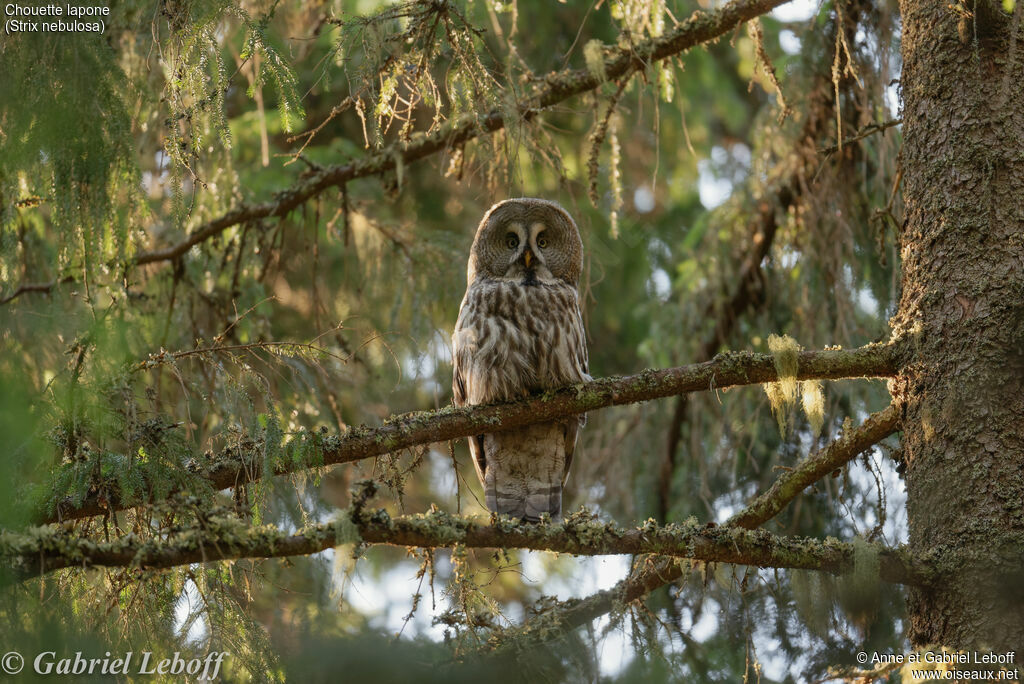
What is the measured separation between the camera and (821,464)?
379 cm

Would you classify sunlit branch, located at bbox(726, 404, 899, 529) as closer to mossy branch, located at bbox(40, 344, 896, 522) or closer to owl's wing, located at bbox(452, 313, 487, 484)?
mossy branch, located at bbox(40, 344, 896, 522)

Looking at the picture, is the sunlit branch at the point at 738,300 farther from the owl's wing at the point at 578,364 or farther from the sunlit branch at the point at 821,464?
the sunlit branch at the point at 821,464

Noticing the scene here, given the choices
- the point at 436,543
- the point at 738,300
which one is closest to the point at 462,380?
the point at 738,300

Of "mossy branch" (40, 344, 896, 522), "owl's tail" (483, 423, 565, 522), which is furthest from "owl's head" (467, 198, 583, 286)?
"mossy branch" (40, 344, 896, 522)

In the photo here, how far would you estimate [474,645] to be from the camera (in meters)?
3.73

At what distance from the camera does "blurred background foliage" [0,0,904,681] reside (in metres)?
3.22

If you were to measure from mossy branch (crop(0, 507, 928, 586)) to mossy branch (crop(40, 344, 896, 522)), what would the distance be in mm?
404

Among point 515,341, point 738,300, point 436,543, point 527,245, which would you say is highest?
point 527,245

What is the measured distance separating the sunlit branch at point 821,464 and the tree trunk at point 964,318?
0.12 meters

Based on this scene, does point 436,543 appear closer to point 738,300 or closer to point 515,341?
point 515,341

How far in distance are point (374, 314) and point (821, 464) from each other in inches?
137

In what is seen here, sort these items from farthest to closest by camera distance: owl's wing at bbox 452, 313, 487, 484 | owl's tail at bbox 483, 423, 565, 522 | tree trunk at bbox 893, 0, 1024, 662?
owl's tail at bbox 483, 423, 565, 522
owl's wing at bbox 452, 313, 487, 484
tree trunk at bbox 893, 0, 1024, 662

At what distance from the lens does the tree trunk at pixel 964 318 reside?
3.20 meters

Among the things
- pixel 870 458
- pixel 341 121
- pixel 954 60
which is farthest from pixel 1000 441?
pixel 341 121
